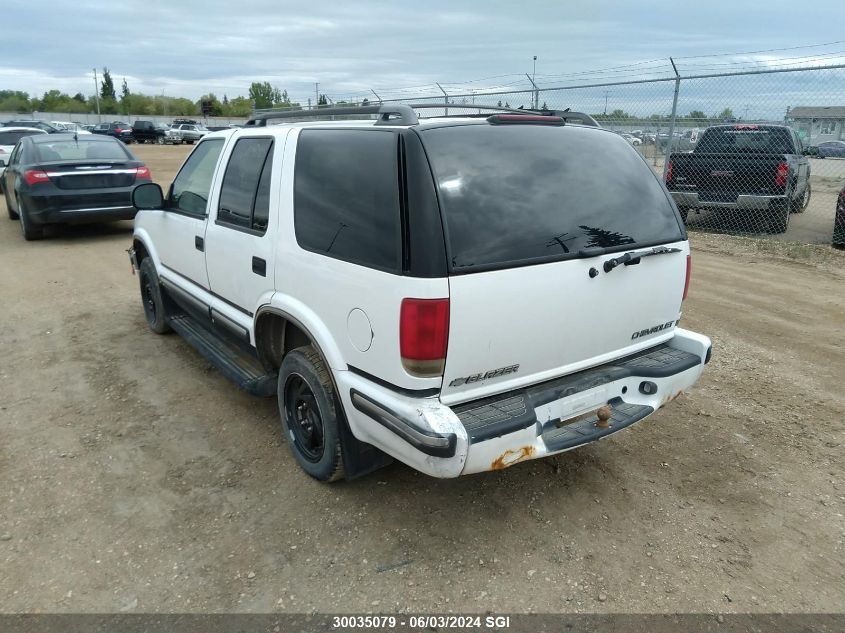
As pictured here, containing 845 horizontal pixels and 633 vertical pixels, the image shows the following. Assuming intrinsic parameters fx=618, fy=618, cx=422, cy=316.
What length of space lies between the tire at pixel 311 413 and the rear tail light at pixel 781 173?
9.23 m

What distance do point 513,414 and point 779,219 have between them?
9708 millimetres

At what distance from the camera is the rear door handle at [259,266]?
3409 millimetres

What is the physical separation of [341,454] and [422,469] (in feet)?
2.15

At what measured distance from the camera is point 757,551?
9.42 feet

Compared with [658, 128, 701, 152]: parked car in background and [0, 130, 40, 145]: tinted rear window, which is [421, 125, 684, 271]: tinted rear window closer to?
[658, 128, 701, 152]: parked car in background

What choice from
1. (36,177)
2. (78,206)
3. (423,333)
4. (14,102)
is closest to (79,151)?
(36,177)

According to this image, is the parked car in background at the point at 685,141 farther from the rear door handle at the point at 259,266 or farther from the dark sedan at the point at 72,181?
the rear door handle at the point at 259,266

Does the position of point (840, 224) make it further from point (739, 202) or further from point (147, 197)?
point (147, 197)

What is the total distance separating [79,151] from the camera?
383 inches

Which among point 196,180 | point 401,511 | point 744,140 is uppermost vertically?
point 744,140

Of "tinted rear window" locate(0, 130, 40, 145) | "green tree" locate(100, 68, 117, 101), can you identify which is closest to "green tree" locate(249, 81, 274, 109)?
"green tree" locate(100, 68, 117, 101)

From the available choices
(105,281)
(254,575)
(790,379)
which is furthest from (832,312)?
(105,281)

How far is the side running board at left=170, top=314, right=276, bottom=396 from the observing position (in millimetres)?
3762

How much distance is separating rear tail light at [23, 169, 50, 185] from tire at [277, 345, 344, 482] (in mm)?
7705
